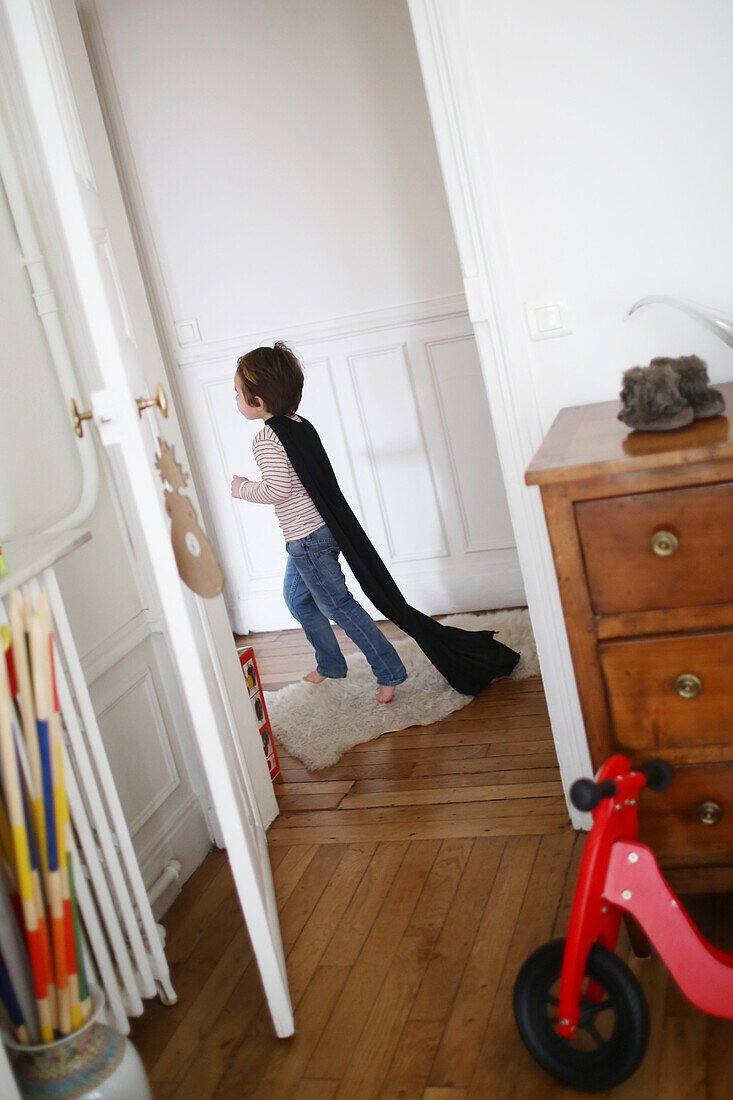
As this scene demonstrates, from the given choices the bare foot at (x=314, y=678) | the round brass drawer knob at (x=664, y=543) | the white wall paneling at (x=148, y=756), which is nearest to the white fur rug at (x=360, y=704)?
the bare foot at (x=314, y=678)

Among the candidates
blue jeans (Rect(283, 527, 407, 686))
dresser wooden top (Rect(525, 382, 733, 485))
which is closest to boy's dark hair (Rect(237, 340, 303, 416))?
blue jeans (Rect(283, 527, 407, 686))

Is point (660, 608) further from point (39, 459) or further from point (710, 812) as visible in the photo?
point (39, 459)

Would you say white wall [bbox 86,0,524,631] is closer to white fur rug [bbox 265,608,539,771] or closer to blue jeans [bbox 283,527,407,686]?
white fur rug [bbox 265,608,539,771]

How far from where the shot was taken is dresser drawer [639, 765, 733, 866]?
5.50 feet

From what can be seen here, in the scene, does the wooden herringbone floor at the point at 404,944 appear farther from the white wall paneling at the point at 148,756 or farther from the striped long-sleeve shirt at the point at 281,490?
the striped long-sleeve shirt at the point at 281,490

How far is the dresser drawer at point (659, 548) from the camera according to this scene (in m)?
1.53

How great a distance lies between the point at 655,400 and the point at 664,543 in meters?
0.24

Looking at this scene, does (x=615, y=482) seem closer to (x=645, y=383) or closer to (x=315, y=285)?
(x=645, y=383)

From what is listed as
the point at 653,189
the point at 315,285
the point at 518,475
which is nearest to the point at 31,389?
the point at 518,475

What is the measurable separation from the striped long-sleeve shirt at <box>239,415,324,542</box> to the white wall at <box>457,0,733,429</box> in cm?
120

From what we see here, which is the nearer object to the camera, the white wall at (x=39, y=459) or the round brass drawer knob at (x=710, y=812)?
the round brass drawer knob at (x=710, y=812)

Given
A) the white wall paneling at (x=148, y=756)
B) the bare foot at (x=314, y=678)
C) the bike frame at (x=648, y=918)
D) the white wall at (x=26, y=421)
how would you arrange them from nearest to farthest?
the bike frame at (x=648, y=918)
the white wall at (x=26, y=421)
the white wall paneling at (x=148, y=756)
the bare foot at (x=314, y=678)

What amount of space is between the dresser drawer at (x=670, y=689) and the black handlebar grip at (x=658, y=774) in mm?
32

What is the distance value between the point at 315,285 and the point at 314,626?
1363mm
